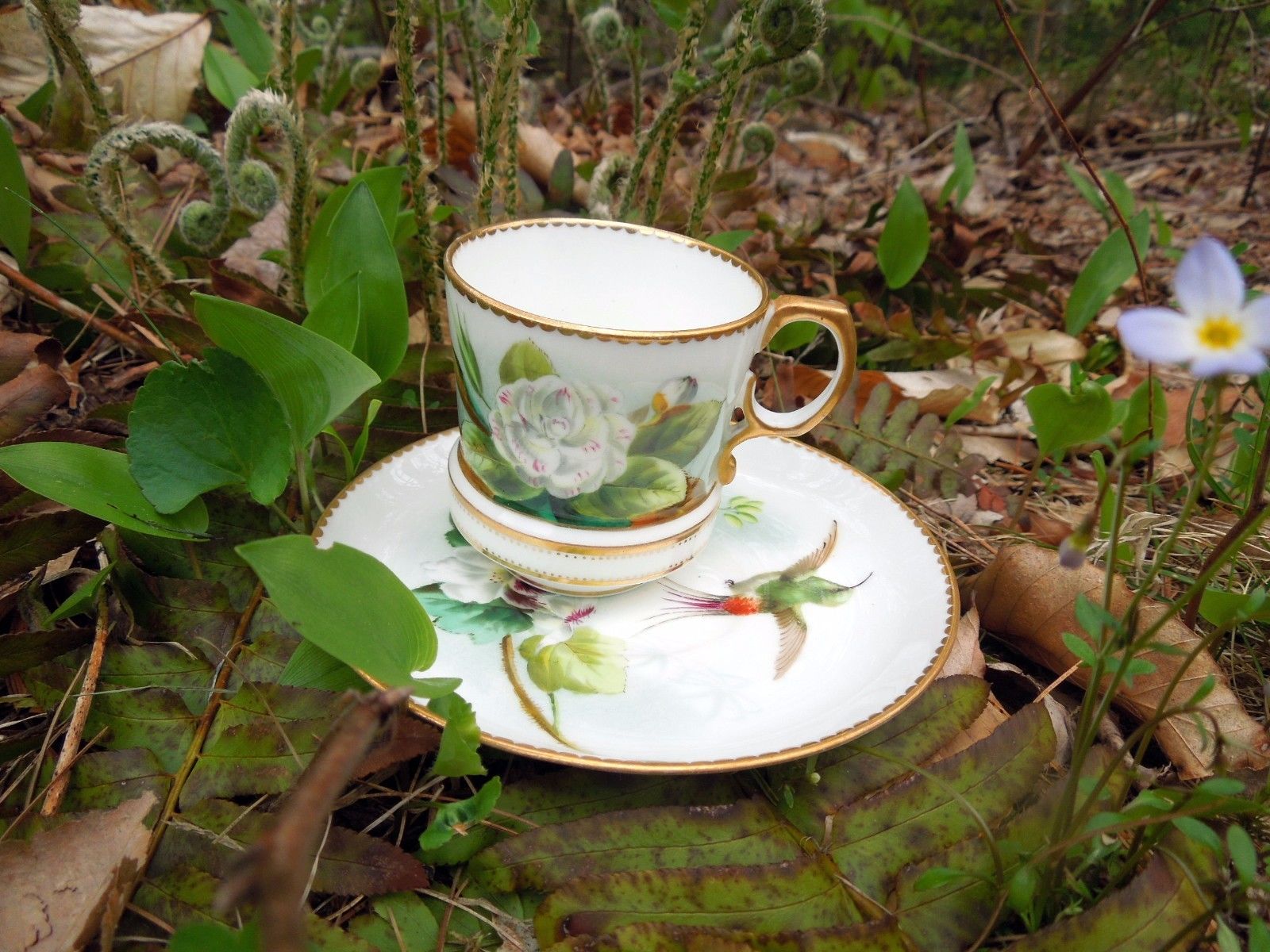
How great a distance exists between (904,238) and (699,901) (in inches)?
47.2

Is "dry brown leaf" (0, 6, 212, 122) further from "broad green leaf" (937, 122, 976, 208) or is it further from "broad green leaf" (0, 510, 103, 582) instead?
"broad green leaf" (937, 122, 976, 208)

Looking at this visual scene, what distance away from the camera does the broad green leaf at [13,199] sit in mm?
963

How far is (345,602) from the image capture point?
563 mm

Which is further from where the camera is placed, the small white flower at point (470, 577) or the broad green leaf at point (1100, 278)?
the broad green leaf at point (1100, 278)

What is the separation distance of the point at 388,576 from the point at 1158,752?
0.70 m

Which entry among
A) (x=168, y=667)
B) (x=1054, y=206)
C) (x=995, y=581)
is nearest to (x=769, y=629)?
(x=995, y=581)

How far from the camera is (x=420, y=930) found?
23.6 inches

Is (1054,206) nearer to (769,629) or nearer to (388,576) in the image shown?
(769,629)

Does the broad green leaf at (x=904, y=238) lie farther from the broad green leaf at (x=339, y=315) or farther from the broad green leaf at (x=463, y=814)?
the broad green leaf at (x=463, y=814)

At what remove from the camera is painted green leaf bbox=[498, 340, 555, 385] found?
0.72 m

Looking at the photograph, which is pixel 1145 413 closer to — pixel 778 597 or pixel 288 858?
pixel 778 597

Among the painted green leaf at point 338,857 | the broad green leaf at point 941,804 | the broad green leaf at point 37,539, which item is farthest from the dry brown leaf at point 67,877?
the broad green leaf at point 941,804

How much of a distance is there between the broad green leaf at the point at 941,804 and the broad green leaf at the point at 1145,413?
24 cm

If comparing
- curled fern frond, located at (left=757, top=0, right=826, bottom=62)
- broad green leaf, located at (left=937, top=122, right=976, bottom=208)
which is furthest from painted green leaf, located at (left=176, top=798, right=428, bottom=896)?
broad green leaf, located at (left=937, top=122, right=976, bottom=208)
